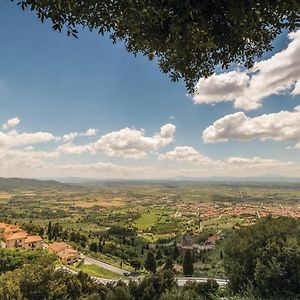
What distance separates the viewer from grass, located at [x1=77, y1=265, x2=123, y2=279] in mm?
54031

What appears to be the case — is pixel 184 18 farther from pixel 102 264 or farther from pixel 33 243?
pixel 33 243

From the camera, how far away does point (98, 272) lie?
184 feet

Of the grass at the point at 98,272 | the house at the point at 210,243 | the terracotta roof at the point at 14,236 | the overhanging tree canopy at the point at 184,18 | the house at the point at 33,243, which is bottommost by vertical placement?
the house at the point at 210,243

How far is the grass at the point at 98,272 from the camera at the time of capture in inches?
2127

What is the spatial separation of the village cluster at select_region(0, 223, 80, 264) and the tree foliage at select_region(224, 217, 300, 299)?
127ft

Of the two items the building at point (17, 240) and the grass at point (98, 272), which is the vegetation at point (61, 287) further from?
the building at point (17, 240)

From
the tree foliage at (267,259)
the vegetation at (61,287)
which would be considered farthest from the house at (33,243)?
the tree foliage at (267,259)

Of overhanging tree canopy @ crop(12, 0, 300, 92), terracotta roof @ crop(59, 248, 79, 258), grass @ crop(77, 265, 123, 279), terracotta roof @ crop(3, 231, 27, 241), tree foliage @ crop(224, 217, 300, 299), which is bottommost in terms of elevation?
grass @ crop(77, 265, 123, 279)

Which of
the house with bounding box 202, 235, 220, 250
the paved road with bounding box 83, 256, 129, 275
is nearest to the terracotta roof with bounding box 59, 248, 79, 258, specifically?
the paved road with bounding box 83, 256, 129, 275

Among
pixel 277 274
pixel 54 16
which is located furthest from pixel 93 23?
pixel 277 274

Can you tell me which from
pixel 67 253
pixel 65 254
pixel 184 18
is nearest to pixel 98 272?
pixel 65 254

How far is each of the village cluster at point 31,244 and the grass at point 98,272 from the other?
3116 millimetres

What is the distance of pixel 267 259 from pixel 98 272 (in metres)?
39.4

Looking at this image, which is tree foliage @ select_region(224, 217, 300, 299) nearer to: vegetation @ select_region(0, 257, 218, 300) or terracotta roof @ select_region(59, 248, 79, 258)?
vegetation @ select_region(0, 257, 218, 300)
